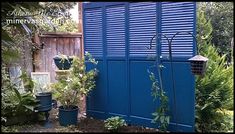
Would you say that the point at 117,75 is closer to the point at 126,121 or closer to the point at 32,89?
the point at 126,121

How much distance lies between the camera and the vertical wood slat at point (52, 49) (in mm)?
5508

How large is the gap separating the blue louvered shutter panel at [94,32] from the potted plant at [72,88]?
6.2 inches

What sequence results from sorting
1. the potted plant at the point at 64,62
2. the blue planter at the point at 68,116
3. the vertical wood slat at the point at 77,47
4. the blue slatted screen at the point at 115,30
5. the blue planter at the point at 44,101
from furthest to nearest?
1. the vertical wood slat at the point at 77,47
2. the potted plant at the point at 64,62
3. the blue planter at the point at 44,101
4. the blue planter at the point at 68,116
5. the blue slatted screen at the point at 115,30

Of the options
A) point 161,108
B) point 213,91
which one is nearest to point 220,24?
point 213,91

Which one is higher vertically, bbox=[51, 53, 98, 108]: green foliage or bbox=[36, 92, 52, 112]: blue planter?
bbox=[51, 53, 98, 108]: green foliage

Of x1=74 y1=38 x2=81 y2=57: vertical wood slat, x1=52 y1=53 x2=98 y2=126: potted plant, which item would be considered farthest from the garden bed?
x1=74 y1=38 x2=81 y2=57: vertical wood slat

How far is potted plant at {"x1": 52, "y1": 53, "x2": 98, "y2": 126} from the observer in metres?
4.05

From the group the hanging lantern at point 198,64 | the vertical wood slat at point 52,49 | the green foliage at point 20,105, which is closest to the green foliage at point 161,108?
the hanging lantern at point 198,64

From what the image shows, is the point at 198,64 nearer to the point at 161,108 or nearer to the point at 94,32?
the point at 161,108

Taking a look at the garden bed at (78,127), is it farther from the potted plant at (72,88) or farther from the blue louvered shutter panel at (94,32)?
the blue louvered shutter panel at (94,32)

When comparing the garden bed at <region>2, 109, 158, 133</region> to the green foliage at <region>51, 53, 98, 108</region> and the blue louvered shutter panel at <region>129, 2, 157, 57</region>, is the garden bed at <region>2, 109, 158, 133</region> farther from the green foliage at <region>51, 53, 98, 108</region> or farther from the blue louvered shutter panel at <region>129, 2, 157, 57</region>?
the blue louvered shutter panel at <region>129, 2, 157, 57</region>

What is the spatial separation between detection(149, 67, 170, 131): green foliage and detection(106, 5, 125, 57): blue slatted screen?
0.64 meters

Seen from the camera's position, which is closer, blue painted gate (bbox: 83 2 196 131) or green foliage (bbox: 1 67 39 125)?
blue painted gate (bbox: 83 2 196 131)

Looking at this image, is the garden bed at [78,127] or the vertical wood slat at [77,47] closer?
the garden bed at [78,127]
